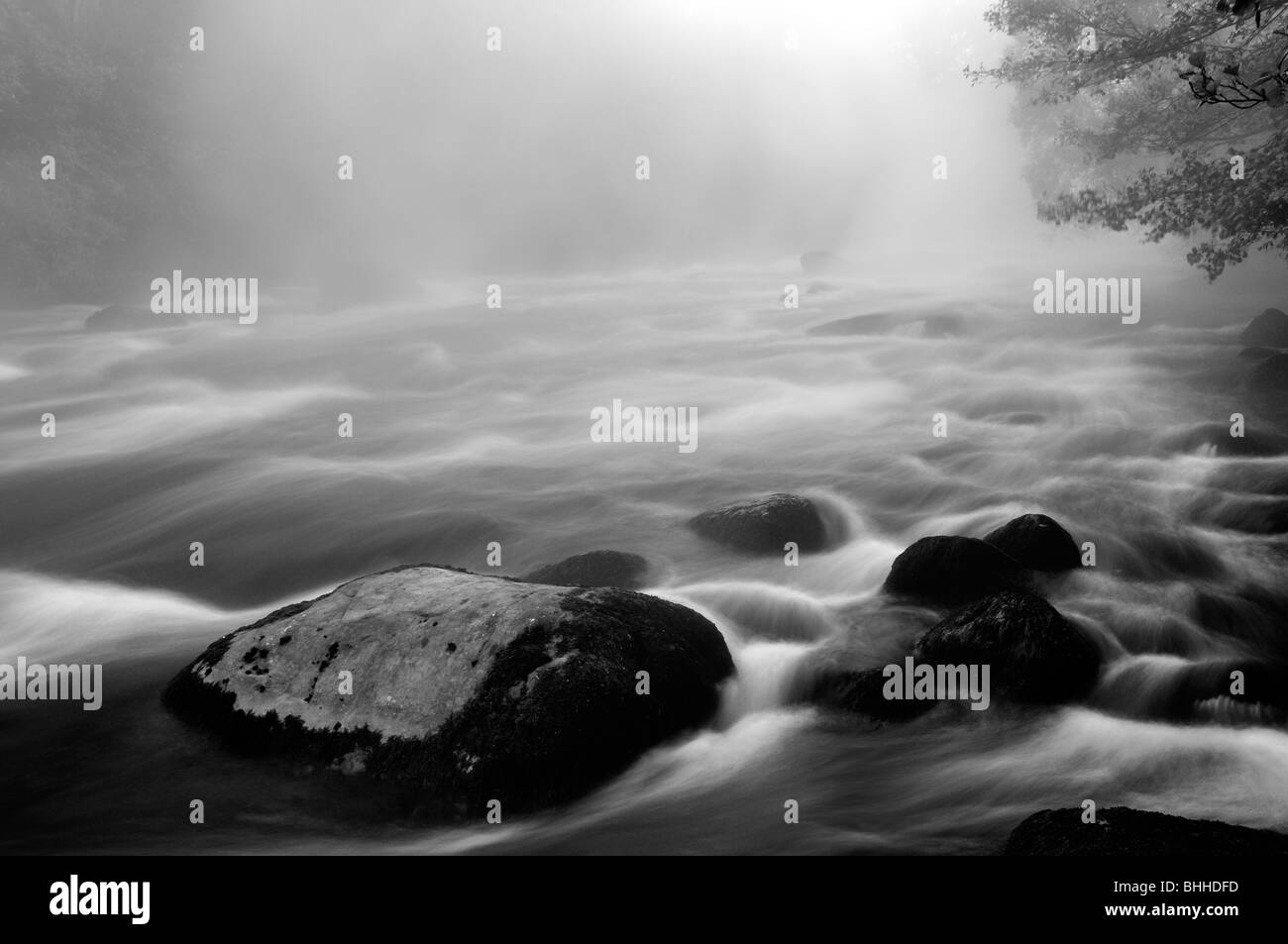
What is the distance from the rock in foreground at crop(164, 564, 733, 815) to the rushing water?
24 cm

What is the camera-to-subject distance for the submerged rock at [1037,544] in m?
9.73

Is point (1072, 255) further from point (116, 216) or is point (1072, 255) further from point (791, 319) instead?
point (116, 216)

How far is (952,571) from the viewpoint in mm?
9156

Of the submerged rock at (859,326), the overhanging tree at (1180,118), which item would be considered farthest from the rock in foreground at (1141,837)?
the submerged rock at (859,326)

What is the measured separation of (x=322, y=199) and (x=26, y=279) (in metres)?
12.8

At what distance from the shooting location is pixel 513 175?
45406mm

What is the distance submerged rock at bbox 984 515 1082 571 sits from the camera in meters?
9.73

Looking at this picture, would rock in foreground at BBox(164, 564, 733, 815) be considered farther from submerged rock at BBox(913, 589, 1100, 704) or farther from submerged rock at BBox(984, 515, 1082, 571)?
submerged rock at BBox(984, 515, 1082, 571)

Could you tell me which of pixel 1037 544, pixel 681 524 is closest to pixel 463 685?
pixel 681 524

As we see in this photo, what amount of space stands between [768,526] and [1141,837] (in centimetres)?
599

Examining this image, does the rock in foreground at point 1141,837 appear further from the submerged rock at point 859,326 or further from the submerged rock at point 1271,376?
the submerged rock at point 859,326

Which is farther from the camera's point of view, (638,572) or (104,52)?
(104,52)
